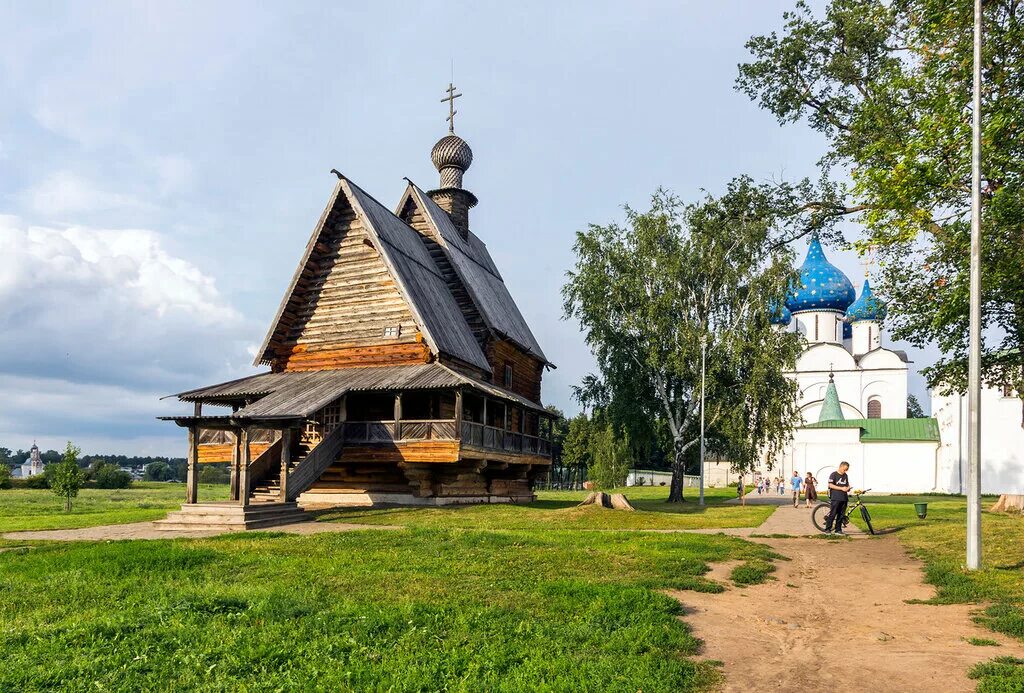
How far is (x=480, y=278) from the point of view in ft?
112

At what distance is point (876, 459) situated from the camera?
6122cm

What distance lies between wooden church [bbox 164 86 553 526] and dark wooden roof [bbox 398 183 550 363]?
6.5 inches

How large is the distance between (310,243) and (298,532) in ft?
45.6

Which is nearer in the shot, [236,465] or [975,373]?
[975,373]

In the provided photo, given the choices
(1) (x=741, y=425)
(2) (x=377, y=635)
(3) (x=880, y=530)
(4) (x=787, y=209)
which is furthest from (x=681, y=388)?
(2) (x=377, y=635)

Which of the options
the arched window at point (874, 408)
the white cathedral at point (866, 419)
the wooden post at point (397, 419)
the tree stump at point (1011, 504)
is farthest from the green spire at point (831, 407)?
the wooden post at point (397, 419)

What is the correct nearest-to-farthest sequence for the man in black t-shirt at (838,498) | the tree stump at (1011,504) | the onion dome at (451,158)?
1. the man in black t-shirt at (838,498)
2. the tree stump at (1011,504)
3. the onion dome at (451,158)

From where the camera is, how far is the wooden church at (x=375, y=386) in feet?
74.5

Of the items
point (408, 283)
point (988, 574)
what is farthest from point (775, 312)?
point (988, 574)

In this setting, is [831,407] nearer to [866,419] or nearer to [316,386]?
[866,419]

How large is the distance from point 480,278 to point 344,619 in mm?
26888

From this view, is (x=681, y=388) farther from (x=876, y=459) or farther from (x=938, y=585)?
(x=876, y=459)

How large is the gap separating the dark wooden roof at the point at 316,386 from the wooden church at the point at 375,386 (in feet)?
0.24

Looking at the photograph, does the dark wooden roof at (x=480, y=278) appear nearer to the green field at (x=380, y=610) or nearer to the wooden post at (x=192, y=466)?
the wooden post at (x=192, y=466)
